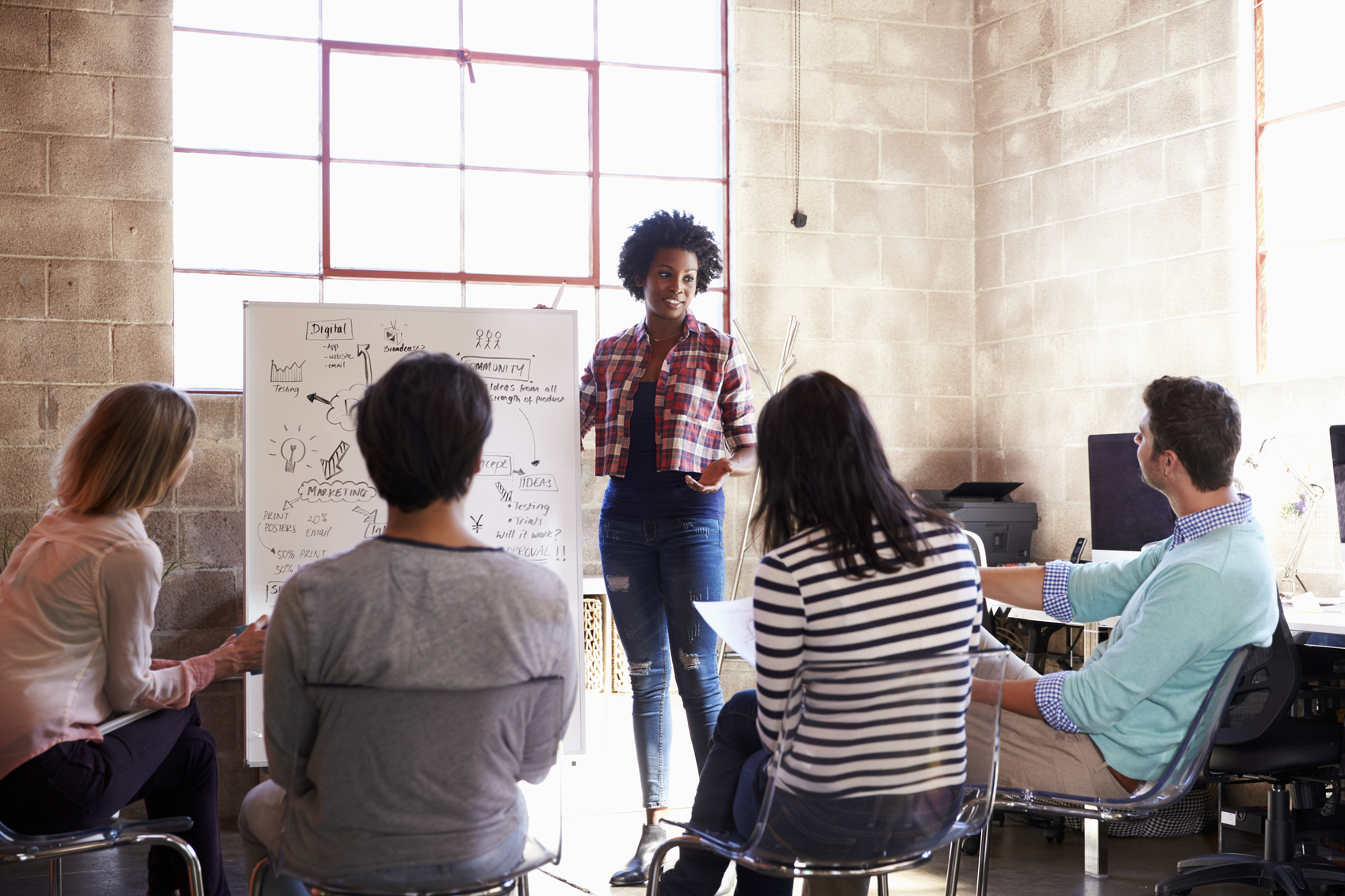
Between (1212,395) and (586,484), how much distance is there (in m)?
2.56

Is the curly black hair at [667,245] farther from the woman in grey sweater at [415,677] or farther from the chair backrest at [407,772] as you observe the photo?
the chair backrest at [407,772]

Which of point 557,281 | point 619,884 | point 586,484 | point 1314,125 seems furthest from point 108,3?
point 1314,125

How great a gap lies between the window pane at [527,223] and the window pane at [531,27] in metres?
0.47

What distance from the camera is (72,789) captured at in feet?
6.34

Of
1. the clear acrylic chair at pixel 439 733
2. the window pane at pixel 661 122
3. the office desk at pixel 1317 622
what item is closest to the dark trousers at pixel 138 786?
the clear acrylic chair at pixel 439 733

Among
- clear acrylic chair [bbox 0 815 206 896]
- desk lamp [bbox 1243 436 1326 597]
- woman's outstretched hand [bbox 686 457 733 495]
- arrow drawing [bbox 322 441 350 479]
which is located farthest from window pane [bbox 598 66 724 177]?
clear acrylic chair [bbox 0 815 206 896]

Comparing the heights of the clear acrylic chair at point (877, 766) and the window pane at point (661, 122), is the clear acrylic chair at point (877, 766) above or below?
below

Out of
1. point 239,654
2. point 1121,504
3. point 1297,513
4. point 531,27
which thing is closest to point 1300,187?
point 1297,513

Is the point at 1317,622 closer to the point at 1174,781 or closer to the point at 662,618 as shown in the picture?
the point at 1174,781

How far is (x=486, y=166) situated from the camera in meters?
4.33

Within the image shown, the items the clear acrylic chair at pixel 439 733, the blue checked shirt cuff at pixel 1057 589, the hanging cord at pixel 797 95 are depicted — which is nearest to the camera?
the clear acrylic chair at pixel 439 733

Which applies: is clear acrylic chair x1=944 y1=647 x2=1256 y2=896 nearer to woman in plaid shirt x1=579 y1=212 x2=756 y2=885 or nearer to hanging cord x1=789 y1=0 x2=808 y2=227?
woman in plaid shirt x1=579 y1=212 x2=756 y2=885

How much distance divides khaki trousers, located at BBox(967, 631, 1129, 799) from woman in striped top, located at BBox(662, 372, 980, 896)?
0.46 m

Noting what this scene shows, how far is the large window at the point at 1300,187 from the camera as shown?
142 inches
